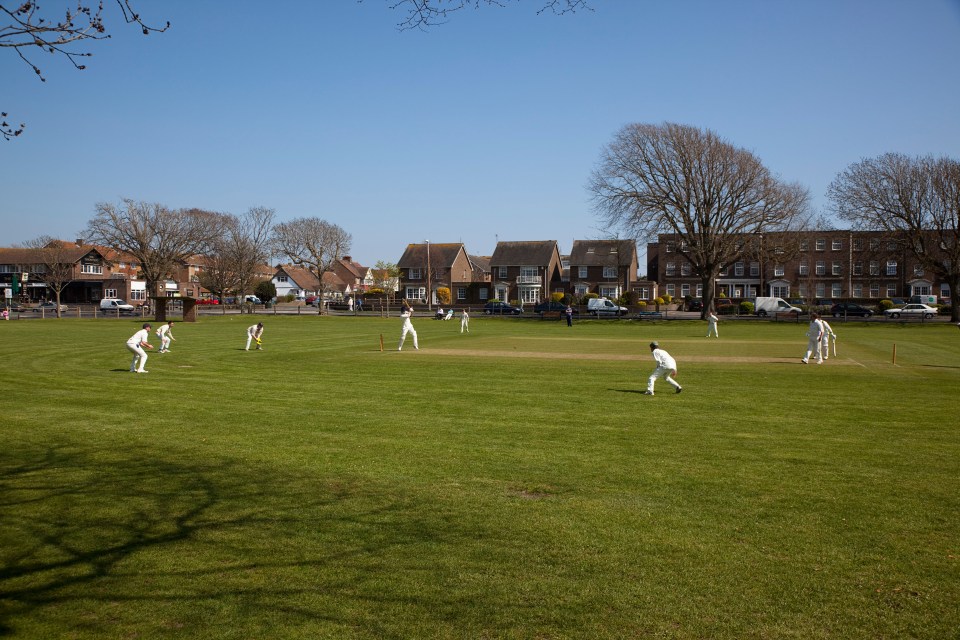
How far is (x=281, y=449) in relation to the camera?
11.8 metres

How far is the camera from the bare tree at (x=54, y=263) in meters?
83.6

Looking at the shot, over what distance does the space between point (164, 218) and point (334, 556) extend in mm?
80789

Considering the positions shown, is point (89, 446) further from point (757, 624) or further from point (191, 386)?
point (757, 624)

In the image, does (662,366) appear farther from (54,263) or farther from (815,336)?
(54,263)

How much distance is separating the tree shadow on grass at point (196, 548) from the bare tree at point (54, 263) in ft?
263

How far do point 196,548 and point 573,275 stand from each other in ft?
331

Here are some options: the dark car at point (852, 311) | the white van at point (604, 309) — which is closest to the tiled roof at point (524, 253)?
the white van at point (604, 309)

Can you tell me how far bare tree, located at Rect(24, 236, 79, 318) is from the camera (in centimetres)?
8362

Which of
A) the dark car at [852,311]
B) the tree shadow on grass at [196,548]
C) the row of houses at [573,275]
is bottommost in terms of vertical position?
the tree shadow on grass at [196,548]

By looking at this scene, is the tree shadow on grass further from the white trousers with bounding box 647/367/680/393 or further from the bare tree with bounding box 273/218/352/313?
the bare tree with bounding box 273/218/352/313

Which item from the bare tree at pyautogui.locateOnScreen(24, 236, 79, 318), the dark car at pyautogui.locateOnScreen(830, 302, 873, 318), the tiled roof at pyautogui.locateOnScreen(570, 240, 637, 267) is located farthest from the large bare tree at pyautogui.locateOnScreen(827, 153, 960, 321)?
the bare tree at pyautogui.locateOnScreen(24, 236, 79, 318)

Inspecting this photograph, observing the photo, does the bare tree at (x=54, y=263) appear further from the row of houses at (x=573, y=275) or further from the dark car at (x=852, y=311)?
the dark car at (x=852, y=311)

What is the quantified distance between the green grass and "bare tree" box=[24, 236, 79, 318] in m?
75.8

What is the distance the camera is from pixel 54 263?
8369 cm
